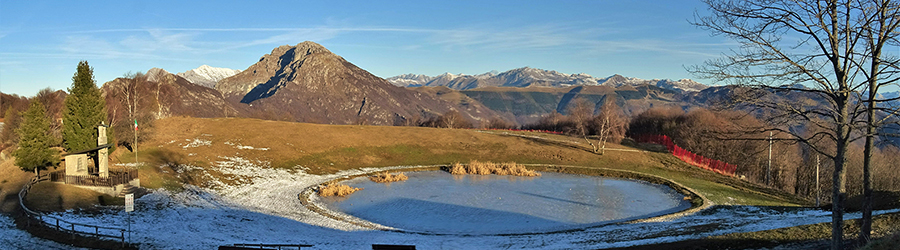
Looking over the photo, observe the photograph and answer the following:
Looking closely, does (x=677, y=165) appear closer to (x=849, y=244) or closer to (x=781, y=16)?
(x=849, y=244)

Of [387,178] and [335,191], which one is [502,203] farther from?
[387,178]

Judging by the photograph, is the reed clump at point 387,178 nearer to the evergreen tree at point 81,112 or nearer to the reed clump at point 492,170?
the reed clump at point 492,170

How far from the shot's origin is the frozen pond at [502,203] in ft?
96.4

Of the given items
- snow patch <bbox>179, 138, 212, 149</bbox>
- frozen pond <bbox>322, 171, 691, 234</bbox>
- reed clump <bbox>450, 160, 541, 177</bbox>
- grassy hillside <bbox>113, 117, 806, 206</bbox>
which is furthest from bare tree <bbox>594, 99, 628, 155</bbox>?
snow patch <bbox>179, 138, 212, 149</bbox>

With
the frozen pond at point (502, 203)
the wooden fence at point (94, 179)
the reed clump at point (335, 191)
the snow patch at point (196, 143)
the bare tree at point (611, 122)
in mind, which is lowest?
the frozen pond at point (502, 203)

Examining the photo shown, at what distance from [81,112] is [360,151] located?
27.9 m

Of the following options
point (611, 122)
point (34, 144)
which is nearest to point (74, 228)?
point (34, 144)

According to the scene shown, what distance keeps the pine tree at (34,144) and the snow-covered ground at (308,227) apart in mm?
12409

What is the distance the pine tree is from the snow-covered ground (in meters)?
12.4

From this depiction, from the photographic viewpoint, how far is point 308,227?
27094 millimetres

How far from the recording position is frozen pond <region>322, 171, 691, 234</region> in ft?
96.4

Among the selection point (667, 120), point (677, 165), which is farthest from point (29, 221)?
point (667, 120)

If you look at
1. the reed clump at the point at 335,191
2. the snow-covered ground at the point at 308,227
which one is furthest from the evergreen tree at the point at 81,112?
the reed clump at the point at 335,191

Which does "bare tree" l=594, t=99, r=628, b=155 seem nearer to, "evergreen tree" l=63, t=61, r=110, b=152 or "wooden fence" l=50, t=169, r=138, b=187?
"wooden fence" l=50, t=169, r=138, b=187
